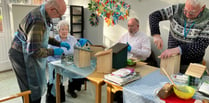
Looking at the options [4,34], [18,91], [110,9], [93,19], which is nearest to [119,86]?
[18,91]

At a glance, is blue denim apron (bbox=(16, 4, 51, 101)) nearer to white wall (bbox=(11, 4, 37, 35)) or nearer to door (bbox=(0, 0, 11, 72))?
white wall (bbox=(11, 4, 37, 35))

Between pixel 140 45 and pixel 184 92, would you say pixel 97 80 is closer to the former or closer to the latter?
pixel 184 92

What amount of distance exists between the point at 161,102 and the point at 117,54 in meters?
0.68

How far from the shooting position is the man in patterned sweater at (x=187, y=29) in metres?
1.51

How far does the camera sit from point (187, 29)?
5.35 feet

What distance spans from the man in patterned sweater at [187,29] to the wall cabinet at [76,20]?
2.59 meters

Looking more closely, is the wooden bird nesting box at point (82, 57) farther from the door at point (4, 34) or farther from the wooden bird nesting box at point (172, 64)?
the door at point (4, 34)

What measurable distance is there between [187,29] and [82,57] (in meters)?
1.08

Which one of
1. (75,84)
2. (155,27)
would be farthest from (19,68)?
(155,27)

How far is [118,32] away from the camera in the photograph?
340 centimetres

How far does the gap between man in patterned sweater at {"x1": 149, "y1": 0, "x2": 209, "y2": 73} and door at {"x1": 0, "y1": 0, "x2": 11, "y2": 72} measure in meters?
2.94

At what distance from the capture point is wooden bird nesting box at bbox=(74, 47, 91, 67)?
1.78m

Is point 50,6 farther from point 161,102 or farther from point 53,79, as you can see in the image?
point 161,102

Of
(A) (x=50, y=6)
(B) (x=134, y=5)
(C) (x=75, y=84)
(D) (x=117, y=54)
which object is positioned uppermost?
(B) (x=134, y=5)
